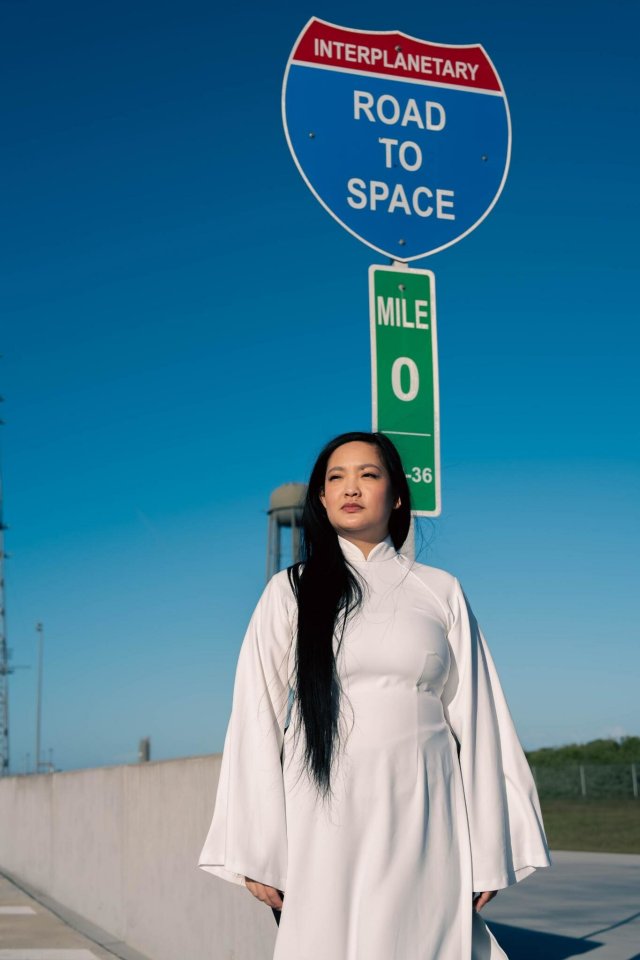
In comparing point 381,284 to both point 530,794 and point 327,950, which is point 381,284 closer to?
point 530,794

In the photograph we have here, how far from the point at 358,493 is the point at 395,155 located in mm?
2371

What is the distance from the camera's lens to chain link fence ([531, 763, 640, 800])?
1158 inches

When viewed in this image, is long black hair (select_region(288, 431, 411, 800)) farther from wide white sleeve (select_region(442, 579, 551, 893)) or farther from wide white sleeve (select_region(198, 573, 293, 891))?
wide white sleeve (select_region(442, 579, 551, 893))

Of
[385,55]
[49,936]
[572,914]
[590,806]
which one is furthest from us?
[590,806]

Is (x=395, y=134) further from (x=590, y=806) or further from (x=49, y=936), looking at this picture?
(x=590, y=806)

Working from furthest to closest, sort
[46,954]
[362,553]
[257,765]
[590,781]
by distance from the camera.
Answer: [590,781]
[46,954]
[362,553]
[257,765]

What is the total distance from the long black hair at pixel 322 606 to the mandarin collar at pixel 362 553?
0.02m

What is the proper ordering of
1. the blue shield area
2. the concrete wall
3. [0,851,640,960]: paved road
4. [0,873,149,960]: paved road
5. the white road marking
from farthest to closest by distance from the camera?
[0,851,640,960]: paved road, [0,873,149,960]: paved road, the white road marking, the concrete wall, the blue shield area

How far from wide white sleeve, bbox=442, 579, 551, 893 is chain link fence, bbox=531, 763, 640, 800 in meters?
26.9

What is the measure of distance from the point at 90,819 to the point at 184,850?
3.21 m

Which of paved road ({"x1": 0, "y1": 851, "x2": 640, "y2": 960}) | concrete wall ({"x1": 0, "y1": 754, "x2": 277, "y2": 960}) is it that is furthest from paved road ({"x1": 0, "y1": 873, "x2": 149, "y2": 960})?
concrete wall ({"x1": 0, "y1": 754, "x2": 277, "y2": 960})

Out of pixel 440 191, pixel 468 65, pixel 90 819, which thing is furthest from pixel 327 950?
pixel 90 819

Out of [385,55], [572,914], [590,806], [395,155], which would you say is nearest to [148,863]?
[572,914]

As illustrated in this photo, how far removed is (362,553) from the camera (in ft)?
10.6
